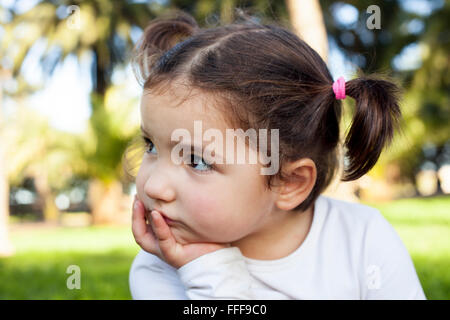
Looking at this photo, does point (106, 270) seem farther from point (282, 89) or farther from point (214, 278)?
point (282, 89)

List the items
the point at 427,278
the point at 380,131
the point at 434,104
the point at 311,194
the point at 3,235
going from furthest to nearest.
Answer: the point at 434,104 < the point at 3,235 < the point at 427,278 < the point at 311,194 < the point at 380,131

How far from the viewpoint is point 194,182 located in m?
1.53

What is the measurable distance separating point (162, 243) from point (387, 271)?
846mm

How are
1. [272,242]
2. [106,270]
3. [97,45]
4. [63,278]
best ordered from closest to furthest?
[272,242] → [63,278] → [106,270] → [97,45]

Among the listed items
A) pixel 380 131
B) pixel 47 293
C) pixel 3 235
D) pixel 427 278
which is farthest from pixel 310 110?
pixel 3 235

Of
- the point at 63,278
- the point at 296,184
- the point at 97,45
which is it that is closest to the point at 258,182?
the point at 296,184

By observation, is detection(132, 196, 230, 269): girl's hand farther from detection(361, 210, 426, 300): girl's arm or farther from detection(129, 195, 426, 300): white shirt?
detection(361, 210, 426, 300): girl's arm

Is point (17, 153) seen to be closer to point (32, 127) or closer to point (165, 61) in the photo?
point (32, 127)

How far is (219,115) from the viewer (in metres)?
1.53

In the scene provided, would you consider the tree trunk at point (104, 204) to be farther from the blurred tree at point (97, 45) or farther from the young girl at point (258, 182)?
the young girl at point (258, 182)

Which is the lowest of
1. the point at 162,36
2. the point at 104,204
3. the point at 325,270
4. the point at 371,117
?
the point at 104,204

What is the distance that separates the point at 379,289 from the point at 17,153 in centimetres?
1849

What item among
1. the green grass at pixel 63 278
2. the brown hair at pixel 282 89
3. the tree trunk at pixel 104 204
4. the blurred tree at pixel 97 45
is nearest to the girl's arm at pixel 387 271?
the brown hair at pixel 282 89

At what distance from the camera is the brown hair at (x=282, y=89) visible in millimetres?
1577
